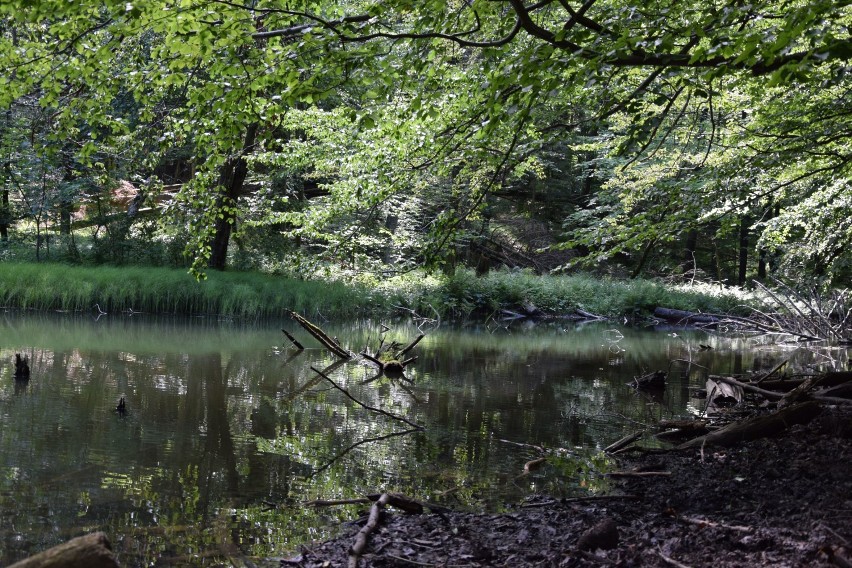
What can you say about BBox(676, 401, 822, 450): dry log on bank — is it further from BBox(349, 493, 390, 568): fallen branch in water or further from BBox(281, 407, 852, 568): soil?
BBox(349, 493, 390, 568): fallen branch in water

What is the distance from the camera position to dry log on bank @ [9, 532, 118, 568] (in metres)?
2.66

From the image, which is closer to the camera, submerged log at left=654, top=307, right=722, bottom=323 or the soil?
the soil

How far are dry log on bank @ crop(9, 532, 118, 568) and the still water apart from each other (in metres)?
1.33

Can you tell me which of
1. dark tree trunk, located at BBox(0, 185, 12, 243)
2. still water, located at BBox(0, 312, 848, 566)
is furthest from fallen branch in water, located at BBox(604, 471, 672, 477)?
dark tree trunk, located at BBox(0, 185, 12, 243)

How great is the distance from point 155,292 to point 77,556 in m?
18.2

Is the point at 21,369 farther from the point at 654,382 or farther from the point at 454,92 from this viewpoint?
the point at 654,382

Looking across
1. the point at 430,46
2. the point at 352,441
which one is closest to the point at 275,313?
the point at 352,441

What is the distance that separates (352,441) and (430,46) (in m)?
3.84

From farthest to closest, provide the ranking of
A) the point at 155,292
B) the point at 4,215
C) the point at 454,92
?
the point at 4,215
the point at 155,292
the point at 454,92

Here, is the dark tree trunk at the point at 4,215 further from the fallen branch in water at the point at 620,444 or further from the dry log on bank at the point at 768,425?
the dry log on bank at the point at 768,425

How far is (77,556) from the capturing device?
8.86ft

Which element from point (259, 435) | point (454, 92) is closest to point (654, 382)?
point (454, 92)

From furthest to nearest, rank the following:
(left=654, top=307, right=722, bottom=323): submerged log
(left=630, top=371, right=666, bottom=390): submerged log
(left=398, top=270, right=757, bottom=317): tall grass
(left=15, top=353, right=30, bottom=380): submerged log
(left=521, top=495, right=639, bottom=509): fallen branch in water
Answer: (left=654, top=307, right=722, bottom=323): submerged log → (left=398, top=270, right=757, bottom=317): tall grass → (left=630, top=371, right=666, bottom=390): submerged log → (left=15, top=353, right=30, bottom=380): submerged log → (left=521, top=495, right=639, bottom=509): fallen branch in water

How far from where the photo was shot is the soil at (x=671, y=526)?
11.8 ft
